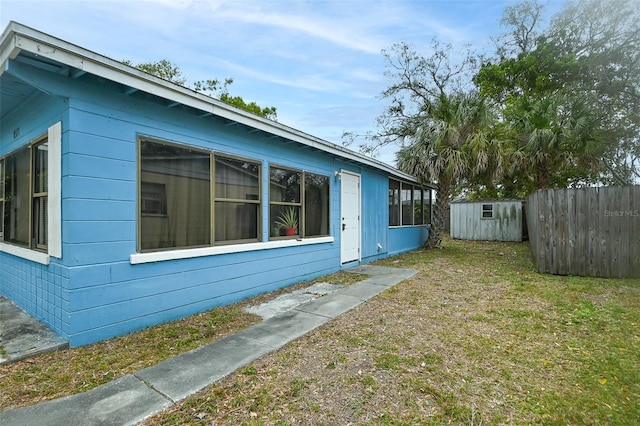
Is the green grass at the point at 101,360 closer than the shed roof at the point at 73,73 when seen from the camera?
Yes

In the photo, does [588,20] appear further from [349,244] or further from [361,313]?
[361,313]

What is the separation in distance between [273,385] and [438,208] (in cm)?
977

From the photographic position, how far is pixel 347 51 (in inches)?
421

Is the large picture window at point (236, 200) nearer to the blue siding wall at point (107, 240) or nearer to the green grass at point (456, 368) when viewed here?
the blue siding wall at point (107, 240)

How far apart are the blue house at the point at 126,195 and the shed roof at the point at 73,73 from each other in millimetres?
12

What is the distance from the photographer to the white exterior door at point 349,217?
23.9ft

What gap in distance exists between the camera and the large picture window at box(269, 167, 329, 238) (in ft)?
17.8

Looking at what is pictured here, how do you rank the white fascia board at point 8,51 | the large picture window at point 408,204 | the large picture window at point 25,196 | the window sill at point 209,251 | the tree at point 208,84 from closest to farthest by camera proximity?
the white fascia board at point 8,51, the window sill at point 209,251, the large picture window at point 25,196, the large picture window at point 408,204, the tree at point 208,84

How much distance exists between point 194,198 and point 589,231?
7342mm

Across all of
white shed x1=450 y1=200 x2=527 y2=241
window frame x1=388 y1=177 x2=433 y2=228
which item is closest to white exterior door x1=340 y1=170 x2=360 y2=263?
window frame x1=388 y1=177 x2=433 y2=228

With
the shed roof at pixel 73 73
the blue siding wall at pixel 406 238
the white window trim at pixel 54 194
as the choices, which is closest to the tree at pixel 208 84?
the blue siding wall at pixel 406 238

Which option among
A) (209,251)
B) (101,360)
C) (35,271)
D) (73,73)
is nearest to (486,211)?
(209,251)

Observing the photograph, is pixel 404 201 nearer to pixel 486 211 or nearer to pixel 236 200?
pixel 486 211

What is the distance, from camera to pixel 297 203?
19.5 feet
